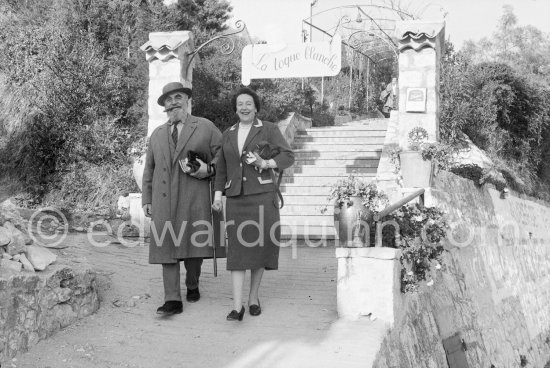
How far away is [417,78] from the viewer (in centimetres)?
921

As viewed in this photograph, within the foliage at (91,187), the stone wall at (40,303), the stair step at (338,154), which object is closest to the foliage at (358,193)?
the stone wall at (40,303)

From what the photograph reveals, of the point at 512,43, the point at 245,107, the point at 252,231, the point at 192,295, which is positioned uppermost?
the point at 512,43

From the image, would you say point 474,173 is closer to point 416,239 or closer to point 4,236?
point 416,239

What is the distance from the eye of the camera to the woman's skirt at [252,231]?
192 inches

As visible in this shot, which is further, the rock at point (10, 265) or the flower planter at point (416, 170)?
the flower planter at point (416, 170)

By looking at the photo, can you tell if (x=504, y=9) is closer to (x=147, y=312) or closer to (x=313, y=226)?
(x=313, y=226)

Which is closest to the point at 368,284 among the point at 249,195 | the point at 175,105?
the point at 249,195

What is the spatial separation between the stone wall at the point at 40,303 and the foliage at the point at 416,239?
2410 millimetres

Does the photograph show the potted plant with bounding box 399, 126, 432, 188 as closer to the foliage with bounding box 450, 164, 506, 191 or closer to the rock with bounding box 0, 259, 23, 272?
the foliage with bounding box 450, 164, 506, 191

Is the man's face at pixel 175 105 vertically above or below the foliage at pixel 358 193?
above

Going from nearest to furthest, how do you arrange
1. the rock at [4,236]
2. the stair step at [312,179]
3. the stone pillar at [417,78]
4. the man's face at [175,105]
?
1. the rock at [4,236]
2. the man's face at [175,105]
3. the stone pillar at [417,78]
4. the stair step at [312,179]

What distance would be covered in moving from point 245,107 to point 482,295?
4845mm

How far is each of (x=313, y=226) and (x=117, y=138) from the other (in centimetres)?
406

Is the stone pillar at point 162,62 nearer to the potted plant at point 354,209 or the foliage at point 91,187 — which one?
the foliage at point 91,187
